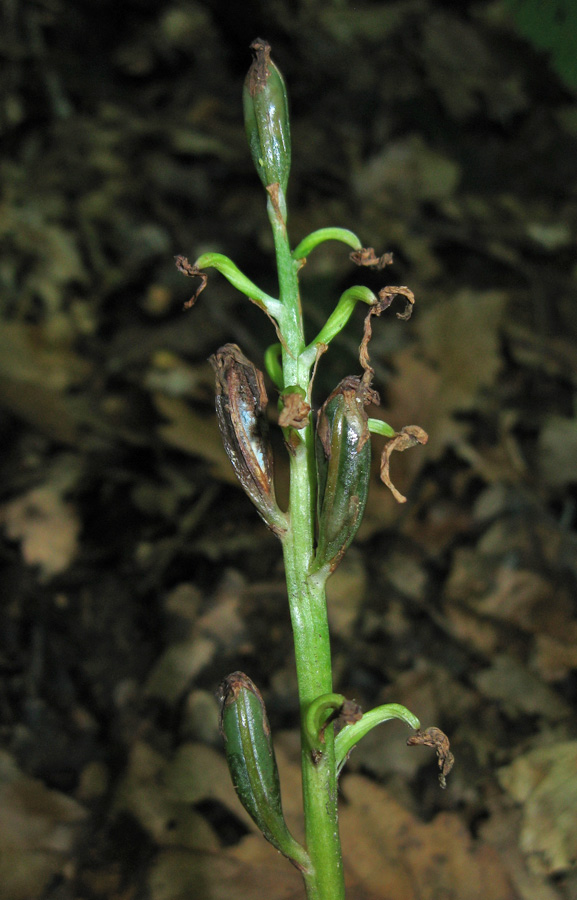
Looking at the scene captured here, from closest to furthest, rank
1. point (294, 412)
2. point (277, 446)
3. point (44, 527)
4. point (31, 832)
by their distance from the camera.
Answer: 1. point (294, 412)
2. point (31, 832)
3. point (44, 527)
4. point (277, 446)

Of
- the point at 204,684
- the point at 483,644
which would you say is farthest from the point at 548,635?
the point at 204,684

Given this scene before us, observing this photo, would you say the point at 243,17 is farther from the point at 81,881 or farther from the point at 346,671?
the point at 81,881

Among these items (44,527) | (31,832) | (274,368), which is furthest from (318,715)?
(44,527)

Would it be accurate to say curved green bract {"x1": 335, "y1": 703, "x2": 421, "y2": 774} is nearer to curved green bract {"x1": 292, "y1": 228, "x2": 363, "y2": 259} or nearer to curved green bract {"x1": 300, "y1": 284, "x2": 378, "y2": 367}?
curved green bract {"x1": 300, "y1": 284, "x2": 378, "y2": 367}

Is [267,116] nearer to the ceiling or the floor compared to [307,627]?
nearer to the ceiling

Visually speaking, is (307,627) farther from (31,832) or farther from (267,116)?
(31,832)

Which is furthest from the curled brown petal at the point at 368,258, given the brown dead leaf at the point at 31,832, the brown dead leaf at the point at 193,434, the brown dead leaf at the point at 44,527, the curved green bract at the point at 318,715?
the brown dead leaf at the point at 44,527

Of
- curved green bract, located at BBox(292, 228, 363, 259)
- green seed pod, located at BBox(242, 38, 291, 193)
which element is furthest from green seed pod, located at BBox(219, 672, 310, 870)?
green seed pod, located at BBox(242, 38, 291, 193)

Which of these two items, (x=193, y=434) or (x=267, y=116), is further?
(x=193, y=434)
